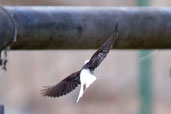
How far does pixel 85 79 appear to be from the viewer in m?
1.13

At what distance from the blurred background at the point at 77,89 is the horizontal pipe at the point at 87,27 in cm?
205

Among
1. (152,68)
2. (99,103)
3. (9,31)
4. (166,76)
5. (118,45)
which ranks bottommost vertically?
(99,103)

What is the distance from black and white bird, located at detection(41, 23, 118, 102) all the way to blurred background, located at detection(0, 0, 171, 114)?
8.47ft

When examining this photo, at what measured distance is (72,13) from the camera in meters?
1.64

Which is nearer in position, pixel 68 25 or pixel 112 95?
pixel 68 25

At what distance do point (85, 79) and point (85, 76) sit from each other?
1 cm

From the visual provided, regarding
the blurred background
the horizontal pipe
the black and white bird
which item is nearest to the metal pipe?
the horizontal pipe

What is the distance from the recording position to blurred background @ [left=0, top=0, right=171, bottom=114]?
13.3ft

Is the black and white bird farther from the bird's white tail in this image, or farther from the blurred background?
the blurred background

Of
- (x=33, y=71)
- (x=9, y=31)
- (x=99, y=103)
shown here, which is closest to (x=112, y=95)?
(x=99, y=103)

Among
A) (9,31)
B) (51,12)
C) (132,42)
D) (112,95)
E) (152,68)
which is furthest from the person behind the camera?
(112,95)

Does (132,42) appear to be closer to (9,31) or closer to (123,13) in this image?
(123,13)

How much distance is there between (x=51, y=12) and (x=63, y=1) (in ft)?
8.17

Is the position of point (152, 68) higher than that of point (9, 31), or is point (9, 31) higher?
point (9, 31)
